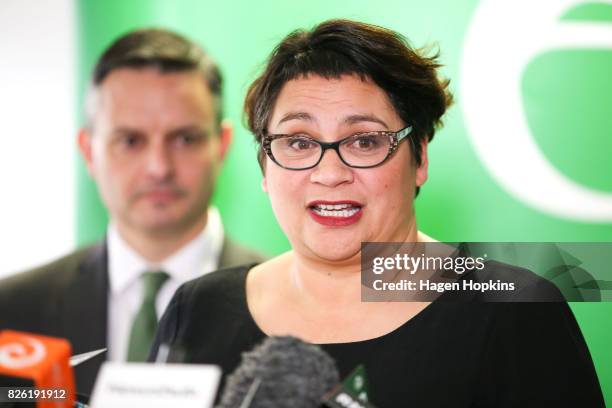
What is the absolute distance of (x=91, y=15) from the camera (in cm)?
246

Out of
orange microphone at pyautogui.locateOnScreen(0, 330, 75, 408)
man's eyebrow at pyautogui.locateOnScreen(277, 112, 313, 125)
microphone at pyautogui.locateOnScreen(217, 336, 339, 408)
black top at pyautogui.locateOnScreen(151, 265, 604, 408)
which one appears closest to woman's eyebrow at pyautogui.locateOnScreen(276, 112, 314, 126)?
man's eyebrow at pyautogui.locateOnScreen(277, 112, 313, 125)

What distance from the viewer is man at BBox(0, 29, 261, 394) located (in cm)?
237

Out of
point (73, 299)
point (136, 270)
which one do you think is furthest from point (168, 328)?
point (73, 299)

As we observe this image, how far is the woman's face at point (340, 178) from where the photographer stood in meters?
2.05

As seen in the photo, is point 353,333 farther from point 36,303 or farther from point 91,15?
point 91,15

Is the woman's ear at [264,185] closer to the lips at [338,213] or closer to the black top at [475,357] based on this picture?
the lips at [338,213]

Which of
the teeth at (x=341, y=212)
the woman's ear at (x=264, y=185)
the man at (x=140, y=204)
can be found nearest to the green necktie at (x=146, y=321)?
the man at (x=140, y=204)

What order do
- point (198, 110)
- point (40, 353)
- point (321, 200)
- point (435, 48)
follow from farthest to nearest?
point (198, 110) < point (435, 48) < point (321, 200) < point (40, 353)

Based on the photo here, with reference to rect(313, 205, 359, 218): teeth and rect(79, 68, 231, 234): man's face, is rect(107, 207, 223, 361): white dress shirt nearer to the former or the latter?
rect(79, 68, 231, 234): man's face

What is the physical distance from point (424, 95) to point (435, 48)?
0.66 ft

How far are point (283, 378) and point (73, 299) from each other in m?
1.28

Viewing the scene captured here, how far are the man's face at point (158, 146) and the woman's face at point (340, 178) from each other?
0.37m

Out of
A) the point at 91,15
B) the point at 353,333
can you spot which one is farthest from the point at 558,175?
the point at 91,15

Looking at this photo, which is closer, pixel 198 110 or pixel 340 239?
pixel 340 239
